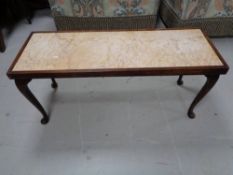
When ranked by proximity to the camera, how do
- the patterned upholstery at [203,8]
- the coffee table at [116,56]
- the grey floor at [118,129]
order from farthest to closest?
1. the patterned upholstery at [203,8]
2. the grey floor at [118,129]
3. the coffee table at [116,56]

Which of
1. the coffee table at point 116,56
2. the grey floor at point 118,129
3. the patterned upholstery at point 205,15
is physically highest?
the coffee table at point 116,56

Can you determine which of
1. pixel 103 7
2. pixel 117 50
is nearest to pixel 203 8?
pixel 103 7

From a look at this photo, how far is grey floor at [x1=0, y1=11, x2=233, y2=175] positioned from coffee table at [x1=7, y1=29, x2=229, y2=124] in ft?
0.76

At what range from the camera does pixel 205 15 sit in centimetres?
175

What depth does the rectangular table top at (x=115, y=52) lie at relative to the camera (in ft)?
3.15

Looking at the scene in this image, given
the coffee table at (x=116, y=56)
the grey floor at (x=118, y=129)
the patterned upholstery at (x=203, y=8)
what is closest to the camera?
the coffee table at (x=116, y=56)

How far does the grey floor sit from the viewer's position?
108 centimetres

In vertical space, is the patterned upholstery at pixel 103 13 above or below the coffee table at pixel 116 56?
below

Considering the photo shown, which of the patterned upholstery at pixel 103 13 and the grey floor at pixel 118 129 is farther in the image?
the patterned upholstery at pixel 103 13

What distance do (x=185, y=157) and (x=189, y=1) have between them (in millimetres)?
1220

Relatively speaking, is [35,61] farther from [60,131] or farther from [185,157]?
[185,157]

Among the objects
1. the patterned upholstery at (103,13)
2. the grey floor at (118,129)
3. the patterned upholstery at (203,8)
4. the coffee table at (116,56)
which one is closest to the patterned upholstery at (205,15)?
the patterned upholstery at (203,8)

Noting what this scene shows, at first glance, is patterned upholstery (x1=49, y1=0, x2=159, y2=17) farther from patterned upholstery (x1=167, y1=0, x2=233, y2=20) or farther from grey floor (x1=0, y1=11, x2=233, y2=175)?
grey floor (x1=0, y1=11, x2=233, y2=175)

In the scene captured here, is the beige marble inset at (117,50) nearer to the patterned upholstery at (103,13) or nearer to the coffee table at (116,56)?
the coffee table at (116,56)
